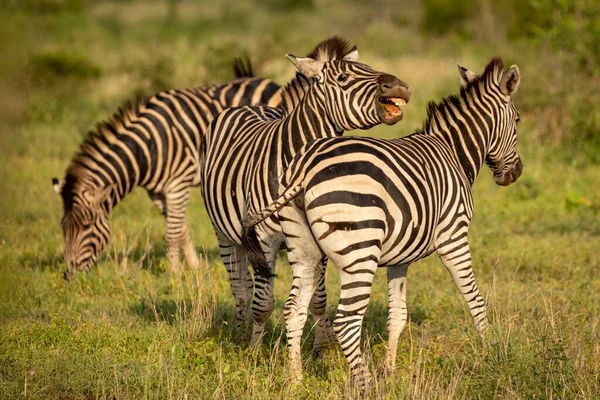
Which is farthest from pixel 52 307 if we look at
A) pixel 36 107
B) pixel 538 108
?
pixel 36 107

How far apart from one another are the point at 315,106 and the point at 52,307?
322 cm

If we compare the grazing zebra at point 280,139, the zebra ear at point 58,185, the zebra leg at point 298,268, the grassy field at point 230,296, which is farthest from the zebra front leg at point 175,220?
the zebra leg at point 298,268

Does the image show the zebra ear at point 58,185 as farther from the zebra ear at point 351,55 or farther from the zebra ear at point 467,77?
the zebra ear at point 467,77

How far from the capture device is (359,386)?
5.55 metres

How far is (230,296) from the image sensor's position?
866 centimetres

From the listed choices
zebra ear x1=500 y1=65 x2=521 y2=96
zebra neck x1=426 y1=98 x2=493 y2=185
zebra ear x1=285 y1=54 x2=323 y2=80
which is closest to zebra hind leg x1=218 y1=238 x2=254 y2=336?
zebra ear x1=285 y1=54 x2=323 y2=80

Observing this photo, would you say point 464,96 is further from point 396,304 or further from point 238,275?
point 238,275

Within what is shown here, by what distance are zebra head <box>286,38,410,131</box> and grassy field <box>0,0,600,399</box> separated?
4.34 ft

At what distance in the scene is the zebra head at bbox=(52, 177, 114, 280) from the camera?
9.28 metres

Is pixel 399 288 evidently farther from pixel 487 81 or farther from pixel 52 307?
pixel 52 307

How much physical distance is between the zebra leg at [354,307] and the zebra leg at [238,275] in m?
2.00

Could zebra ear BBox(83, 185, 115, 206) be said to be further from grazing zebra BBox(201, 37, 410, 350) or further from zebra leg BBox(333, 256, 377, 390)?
zebra leg BBox(333, 256, 377, 390)

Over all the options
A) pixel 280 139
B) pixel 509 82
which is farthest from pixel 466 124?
pixel 280 139

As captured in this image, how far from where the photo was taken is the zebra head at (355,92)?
6.12m
